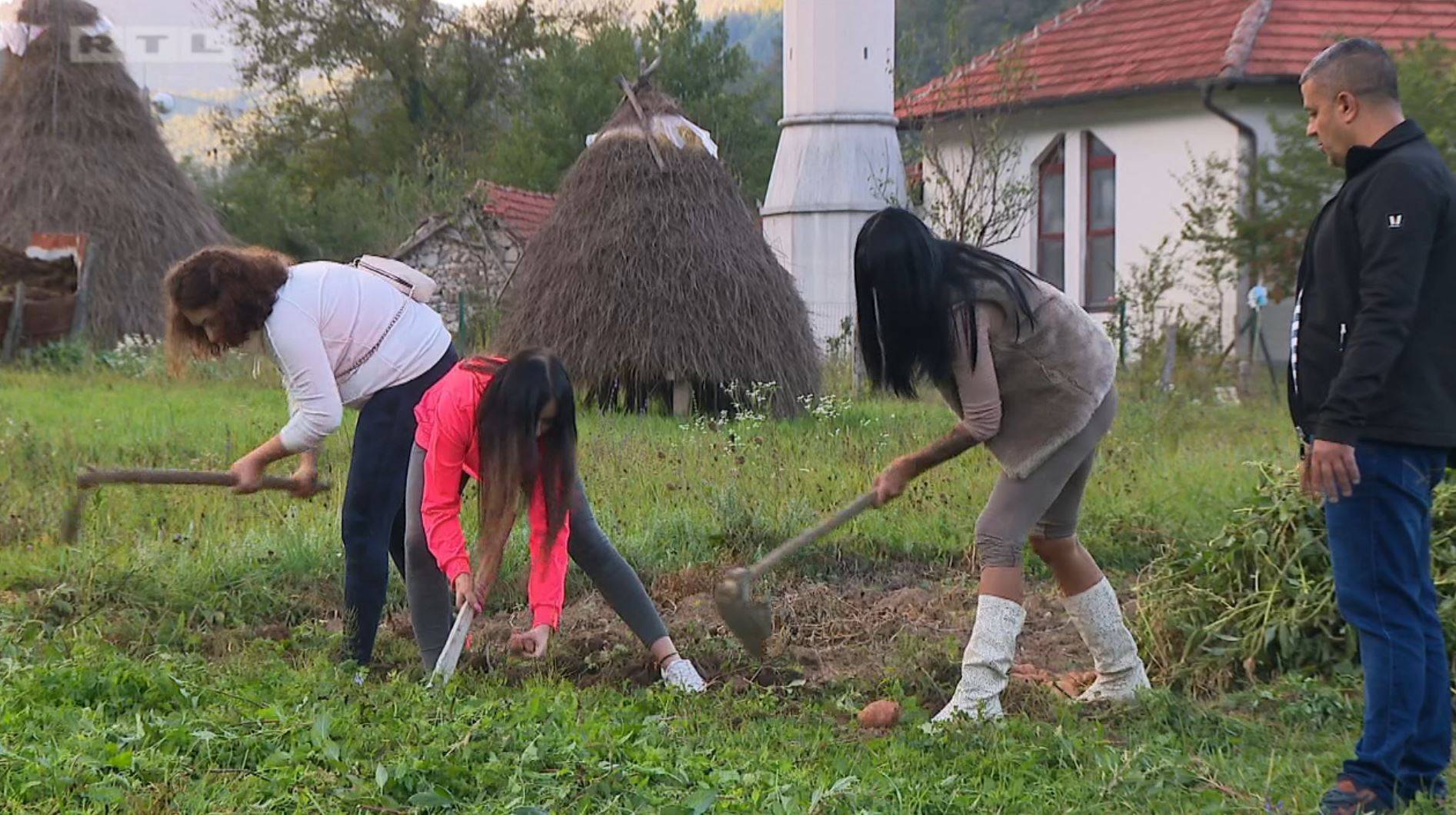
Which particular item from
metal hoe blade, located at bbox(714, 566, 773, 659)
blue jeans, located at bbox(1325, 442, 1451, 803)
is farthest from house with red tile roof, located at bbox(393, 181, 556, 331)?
blue jeans, located at bbox(1325, 442, 1451, 803)

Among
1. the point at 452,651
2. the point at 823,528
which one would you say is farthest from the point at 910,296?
the point at 452,651

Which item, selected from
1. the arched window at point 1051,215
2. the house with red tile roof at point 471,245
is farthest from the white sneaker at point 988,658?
the house with red tile roof at point 471,245

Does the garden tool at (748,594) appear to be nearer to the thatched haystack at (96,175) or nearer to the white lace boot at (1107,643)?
the white lace boot at (1107,643)

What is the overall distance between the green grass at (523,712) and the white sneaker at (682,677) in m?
0.09

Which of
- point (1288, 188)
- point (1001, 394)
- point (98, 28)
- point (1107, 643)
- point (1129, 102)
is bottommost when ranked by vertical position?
point (1107, 643)

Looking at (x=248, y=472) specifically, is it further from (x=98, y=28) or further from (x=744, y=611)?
(x=98, y=28)

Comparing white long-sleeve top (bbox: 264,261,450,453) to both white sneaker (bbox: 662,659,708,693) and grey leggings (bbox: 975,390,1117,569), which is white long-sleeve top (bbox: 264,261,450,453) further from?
grey leggings (bbox: 975,390,1117,569)

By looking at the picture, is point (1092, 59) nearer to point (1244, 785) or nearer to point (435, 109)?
point (1244, 785)

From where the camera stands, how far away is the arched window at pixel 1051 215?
20.3 m

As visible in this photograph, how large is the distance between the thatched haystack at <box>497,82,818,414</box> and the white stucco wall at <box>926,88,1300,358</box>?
7.09 meters

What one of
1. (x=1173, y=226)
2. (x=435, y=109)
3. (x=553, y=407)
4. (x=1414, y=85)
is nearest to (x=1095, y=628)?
(x=553, y=407)

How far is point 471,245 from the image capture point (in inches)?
885

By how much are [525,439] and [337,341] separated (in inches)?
37.1

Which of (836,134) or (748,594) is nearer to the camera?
(748,594)
